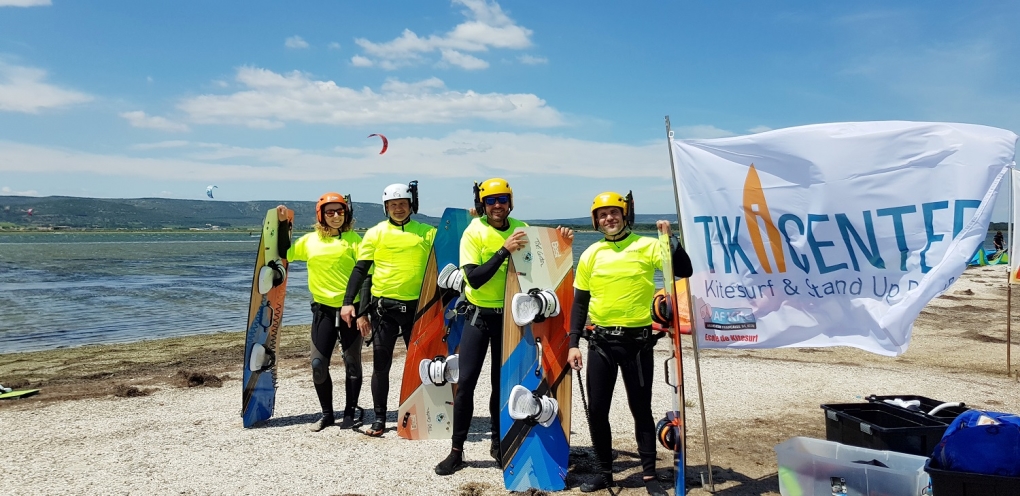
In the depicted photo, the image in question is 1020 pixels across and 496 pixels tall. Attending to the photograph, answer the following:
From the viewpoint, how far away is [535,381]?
5.34m

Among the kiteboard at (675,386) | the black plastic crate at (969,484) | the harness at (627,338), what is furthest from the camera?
the harness at (627,338)

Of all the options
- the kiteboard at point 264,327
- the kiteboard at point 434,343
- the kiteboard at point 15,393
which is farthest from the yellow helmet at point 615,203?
the kiteboard at point 15,393

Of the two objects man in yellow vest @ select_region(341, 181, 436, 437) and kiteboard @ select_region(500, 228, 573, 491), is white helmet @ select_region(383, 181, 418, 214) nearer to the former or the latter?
man in yellow vest @ select_region(341, 181, 436, 437)

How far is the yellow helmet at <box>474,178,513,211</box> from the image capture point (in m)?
5.50

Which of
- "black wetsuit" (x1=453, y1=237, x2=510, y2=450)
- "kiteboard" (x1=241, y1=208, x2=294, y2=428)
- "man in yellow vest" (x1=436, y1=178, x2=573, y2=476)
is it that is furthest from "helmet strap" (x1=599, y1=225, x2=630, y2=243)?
"kiteboard" (x1=241, y1=208, x2=294, y2=428)

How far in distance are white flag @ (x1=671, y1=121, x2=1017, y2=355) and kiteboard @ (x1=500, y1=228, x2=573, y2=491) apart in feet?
3.68

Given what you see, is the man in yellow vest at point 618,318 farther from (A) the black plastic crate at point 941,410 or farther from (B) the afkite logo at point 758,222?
(A) the black plastic crate at point 941,410

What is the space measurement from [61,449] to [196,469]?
65.2 inches

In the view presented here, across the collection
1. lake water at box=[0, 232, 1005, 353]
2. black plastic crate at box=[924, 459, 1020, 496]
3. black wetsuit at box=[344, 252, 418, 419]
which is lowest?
lake water at box=[0, 232, 1005, 353]

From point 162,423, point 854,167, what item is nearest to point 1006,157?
point 854,167

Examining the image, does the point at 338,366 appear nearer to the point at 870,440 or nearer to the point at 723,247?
the point at 723,247

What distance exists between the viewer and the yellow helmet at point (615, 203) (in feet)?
16.3

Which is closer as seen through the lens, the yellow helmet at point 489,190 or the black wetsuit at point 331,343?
the yellow helmet at point 489,190

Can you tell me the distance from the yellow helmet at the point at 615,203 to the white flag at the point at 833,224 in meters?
0.54
